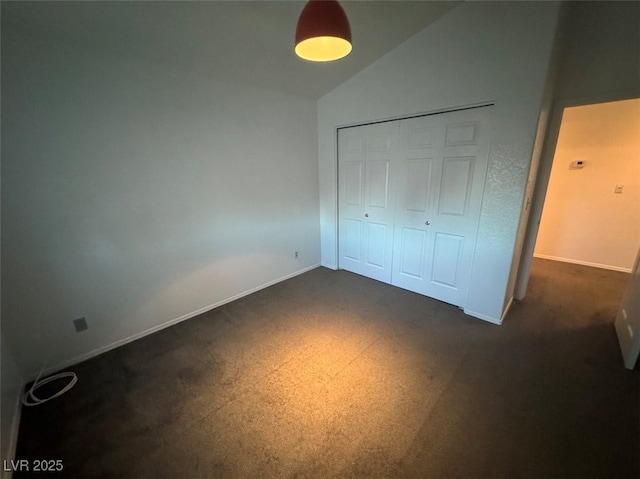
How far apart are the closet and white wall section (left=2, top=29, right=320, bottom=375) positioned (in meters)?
1.09

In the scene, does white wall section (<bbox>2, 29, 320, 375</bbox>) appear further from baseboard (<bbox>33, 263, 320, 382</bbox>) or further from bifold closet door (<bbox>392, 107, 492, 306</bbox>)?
bifold closet door (<bbox>392, 107, 492, 306</bbox>)

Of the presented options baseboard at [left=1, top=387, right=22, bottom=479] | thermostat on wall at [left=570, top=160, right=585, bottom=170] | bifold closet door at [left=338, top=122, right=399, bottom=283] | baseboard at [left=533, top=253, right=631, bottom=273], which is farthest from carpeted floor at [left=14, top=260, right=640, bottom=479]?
thermostat on wall at [left=570, top=160, right=585, bottom=170]

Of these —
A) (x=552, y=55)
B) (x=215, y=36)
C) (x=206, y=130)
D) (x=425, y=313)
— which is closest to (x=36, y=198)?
(x=206, y=130)

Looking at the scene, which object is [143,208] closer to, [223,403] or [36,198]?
[36,198]

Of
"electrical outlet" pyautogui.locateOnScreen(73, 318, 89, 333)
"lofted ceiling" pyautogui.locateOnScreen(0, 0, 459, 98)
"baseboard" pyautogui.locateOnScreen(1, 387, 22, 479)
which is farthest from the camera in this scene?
"electrical outlet" pyautogui.locateOnScreen(73, 318, 89, 333)

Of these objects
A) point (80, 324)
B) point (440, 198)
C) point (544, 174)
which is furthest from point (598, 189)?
point (80, 324)

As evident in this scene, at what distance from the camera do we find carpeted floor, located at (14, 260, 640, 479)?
51.9 inches

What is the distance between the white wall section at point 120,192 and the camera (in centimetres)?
171

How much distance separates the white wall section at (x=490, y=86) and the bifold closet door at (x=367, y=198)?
311 millimetres

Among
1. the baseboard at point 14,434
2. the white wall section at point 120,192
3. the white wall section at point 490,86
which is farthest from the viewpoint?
the white wall section at point 490,86

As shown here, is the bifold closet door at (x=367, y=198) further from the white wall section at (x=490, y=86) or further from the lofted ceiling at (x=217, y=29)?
the lofted ceiling at (x=217, y=29)

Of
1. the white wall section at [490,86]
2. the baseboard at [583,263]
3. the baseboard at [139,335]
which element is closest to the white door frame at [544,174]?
the white wall section at [490,86]

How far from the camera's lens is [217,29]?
1.94 m

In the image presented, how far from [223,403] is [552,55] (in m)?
3.48
